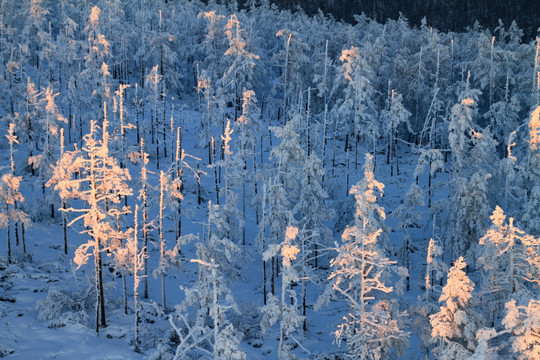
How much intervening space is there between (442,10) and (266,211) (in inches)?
4930

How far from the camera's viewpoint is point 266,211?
32.8m

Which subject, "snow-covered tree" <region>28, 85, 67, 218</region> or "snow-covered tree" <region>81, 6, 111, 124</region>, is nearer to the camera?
"snow-covered tree" <region>28, 85, 67, 218</region>

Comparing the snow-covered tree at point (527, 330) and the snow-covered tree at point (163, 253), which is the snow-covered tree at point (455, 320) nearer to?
the snow-covered tree at point (527, 330)

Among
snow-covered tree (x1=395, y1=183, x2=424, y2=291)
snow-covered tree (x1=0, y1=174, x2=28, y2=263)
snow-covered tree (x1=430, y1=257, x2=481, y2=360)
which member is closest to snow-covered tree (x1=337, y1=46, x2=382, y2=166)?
snow-covered tree (x1=395, y1=183, x2=424, y2=291)

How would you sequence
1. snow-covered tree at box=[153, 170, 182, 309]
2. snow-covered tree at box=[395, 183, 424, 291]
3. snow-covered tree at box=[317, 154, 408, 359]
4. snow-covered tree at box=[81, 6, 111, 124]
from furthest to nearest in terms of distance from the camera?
snow-covered tree at box=[81, 6, 111, 124] < snow-covered tree at box=[395, 183, 424, 291] < snow-covered tree at box=[153, 170, 182, 309] < snow-covered tree at box=[317, 154, 408, 359]

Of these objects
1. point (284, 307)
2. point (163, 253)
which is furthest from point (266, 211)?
point (284, 307)

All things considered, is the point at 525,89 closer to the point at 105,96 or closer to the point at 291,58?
the point at 291,58

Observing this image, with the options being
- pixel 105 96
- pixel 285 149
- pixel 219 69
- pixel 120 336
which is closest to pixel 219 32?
pixel 219 69

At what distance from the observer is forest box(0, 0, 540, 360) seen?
74.0 ft

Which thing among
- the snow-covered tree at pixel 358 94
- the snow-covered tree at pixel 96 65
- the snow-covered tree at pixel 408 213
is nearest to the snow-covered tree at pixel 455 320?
the snow-covered tree at pixel 408 213

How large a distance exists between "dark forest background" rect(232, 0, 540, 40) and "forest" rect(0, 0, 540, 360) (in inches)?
2192

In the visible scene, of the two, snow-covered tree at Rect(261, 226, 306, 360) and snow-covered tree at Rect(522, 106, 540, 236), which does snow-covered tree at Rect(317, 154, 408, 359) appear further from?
snow-covered tree at Rect(522, 106, 540, 236)

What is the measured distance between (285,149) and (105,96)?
2432cm

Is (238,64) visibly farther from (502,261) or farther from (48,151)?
(502,261)
